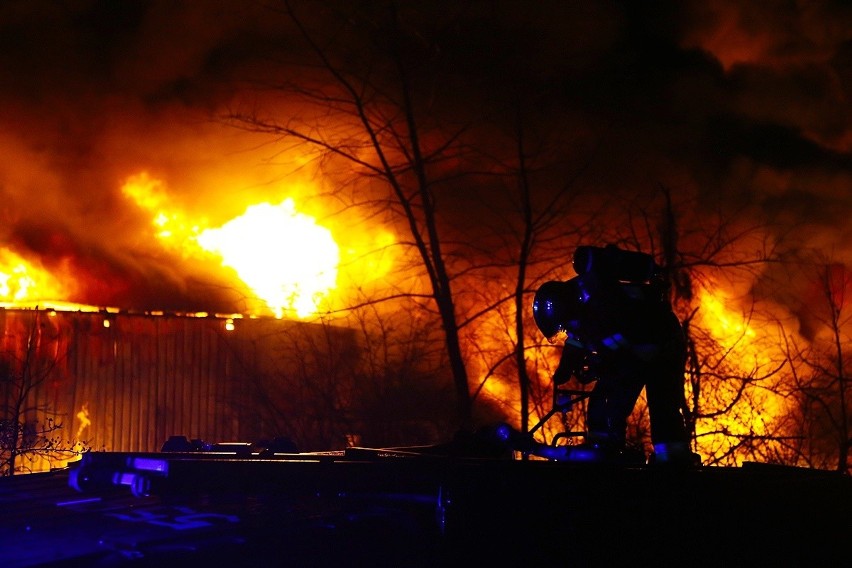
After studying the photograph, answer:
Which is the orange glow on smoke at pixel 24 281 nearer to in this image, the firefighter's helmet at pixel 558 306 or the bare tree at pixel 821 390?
the bare tree at pixel 821 390

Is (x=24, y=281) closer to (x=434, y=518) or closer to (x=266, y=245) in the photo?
(x=266, y=245)

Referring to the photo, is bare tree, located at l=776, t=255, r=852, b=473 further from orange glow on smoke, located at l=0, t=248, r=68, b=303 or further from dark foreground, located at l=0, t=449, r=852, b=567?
orange glow on smoke, located at l=0, t=248, r=68, b=303

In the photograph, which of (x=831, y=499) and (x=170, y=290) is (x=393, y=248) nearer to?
(x=170, y=290)

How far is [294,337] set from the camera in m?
12.6

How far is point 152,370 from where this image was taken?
13844mm

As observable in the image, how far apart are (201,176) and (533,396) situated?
9085mm

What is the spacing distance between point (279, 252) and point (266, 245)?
0.47 meters

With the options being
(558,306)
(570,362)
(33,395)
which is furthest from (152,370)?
(558,306)

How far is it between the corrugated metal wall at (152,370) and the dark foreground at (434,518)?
29.8 ft

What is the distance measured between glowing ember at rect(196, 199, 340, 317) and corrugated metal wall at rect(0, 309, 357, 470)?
1.92 ft

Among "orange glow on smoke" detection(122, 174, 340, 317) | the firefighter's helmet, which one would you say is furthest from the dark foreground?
"orange glow on smoke" detection(122, 174, 340, 317)

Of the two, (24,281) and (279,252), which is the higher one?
(279,252)

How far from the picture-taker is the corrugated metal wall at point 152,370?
12711 mm

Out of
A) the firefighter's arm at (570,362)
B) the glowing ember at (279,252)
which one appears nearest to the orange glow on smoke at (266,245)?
the glowing ember at (279,252)
